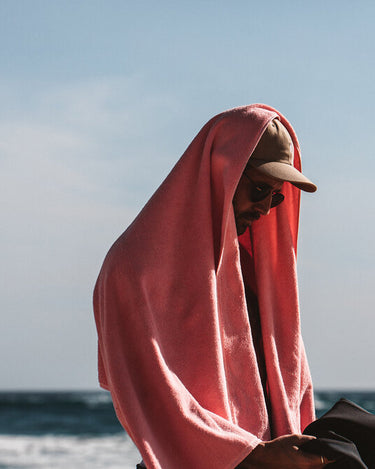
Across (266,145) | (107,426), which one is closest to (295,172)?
(266,145)

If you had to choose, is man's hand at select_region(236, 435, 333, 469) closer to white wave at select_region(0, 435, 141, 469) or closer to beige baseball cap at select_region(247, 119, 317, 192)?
beige baseball cap at select_region(247, 119, 317, 192)

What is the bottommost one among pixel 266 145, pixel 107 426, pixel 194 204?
pixel 107 426

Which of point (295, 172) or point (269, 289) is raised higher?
point (295, 172)

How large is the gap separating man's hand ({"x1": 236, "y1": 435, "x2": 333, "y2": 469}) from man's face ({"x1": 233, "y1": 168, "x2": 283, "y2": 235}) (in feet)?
2.04

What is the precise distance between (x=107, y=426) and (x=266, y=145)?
2155 centimetres

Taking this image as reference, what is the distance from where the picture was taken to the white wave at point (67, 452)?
14.4m

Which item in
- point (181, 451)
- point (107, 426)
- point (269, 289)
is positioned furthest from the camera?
point (107, 426)

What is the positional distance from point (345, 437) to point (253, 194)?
0.69m

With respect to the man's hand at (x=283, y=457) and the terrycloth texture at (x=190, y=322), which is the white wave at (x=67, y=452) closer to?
the terrycloth texture at (x=190, y=322)

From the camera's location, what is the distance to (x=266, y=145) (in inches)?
93.8

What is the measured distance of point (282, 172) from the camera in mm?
2336

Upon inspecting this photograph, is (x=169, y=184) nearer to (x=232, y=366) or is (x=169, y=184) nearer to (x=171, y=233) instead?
(x=171, y=233)

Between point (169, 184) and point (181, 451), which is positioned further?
point (169, 184)

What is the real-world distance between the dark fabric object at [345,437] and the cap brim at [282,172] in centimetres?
61
